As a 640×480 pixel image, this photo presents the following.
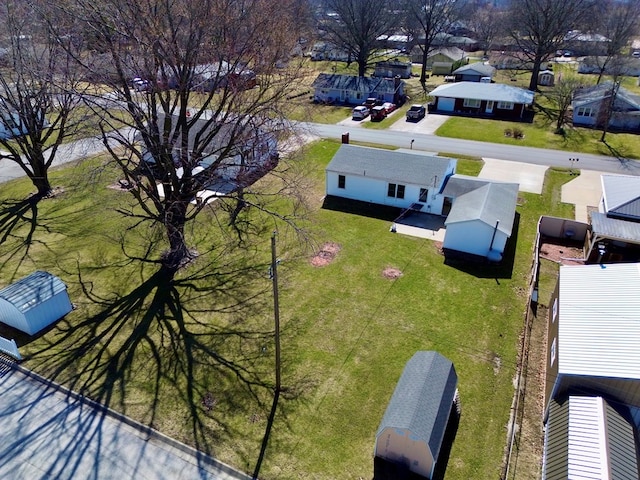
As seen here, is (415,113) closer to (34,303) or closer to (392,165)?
(392,165)

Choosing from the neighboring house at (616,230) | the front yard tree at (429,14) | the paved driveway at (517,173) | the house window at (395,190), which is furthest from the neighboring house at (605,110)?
the house window at (395,190)

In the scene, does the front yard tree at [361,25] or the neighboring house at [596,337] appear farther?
the front yard tree at [361,25]

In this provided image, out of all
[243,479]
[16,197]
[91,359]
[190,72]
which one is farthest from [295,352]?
[16,197]

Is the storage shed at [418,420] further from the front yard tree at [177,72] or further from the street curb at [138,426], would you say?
the front yard tree at [177,72]

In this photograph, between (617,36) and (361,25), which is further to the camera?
(361,25)

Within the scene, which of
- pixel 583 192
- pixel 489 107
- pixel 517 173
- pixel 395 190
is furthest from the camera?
pixel 489 107

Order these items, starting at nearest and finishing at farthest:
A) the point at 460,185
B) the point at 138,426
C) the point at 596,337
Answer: the point at 596,337, the point at 138,426, the point at 460,185

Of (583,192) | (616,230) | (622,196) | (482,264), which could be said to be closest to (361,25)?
(583,192)
